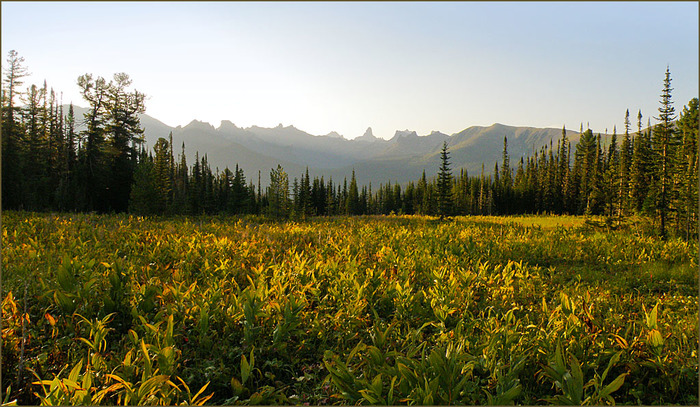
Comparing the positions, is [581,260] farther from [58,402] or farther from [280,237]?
[58,402]

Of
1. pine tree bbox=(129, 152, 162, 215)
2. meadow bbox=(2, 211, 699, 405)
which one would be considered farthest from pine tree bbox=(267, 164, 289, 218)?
meadow bbox=(2, 211, 699, 405)

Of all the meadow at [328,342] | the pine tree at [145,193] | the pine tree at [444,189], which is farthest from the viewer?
the pine tree at [444,189]

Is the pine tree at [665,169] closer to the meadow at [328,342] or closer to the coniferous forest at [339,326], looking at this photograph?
the coniferous forest at [339,326]

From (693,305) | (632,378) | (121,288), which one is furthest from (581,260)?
(121,288)

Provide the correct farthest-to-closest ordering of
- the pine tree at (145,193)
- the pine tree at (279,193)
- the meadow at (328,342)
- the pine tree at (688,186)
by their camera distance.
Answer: the pine tree at (279,193)
the pine tree at (145,193)
the pine tree at (688,186)
the meadow at (328,342)

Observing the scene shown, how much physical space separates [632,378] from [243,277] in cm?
635

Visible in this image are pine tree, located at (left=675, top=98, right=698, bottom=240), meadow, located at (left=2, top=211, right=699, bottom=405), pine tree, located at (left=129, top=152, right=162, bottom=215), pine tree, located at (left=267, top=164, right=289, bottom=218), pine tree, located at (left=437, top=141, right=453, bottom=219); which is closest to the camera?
meadow, located at (left=2, top=211, right=699, bottom=405)

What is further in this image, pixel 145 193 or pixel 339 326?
pixel 145 193

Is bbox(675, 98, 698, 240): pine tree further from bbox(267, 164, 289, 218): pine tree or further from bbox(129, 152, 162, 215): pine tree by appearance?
bbox(129, 152, 162, 215): pine tree

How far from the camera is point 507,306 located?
511 cm

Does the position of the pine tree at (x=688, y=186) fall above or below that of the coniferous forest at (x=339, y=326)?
above

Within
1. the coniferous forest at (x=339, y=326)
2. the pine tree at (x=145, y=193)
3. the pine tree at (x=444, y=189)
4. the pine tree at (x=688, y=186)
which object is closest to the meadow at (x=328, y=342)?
the coniferous forest at (x=339, y=326)

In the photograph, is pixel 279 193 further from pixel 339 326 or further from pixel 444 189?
pixel 339 326

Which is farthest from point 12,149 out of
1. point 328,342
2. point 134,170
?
point 328,342
